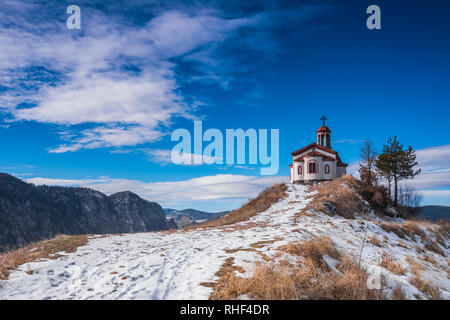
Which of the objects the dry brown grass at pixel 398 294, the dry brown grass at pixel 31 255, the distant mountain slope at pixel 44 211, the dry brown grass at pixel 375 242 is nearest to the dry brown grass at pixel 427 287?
the dry brown grass at pixel 398 294

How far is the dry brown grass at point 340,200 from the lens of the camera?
2149 cm

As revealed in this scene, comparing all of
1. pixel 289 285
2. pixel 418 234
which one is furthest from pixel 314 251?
pixel 418 234

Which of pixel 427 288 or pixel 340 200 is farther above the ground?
pixel 340 200

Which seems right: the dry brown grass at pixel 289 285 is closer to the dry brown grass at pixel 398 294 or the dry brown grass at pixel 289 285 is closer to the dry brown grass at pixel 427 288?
the dry brown grass at pixel 398 294

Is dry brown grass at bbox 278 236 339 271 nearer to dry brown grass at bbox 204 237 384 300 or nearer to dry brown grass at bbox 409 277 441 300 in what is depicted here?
dry brown grass at bbox 204 237 384 300

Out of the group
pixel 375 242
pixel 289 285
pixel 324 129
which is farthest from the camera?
pixel 324 129

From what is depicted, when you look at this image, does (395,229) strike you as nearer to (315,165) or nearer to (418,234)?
(418,234)

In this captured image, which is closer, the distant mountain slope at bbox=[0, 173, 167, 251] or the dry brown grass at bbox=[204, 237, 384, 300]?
the dry brown grass at bbox=[204, 237, 384, 300]

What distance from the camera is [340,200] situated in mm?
24656

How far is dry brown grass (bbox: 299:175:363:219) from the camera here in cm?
2149

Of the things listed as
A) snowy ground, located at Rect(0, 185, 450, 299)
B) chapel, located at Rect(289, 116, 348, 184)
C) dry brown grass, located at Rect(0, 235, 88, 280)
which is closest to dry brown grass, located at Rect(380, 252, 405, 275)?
snowy ground, located at Rect(0, 185, 450, 299)

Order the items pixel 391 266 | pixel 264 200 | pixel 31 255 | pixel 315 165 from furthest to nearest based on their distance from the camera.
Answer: pixel 315 165
pixel 264 200
pixel 391 266
pixel 31 255

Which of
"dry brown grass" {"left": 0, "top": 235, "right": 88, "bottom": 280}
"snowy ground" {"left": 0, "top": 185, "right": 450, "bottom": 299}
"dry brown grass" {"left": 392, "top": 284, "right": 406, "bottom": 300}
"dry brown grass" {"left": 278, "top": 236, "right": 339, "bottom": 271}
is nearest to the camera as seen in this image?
"snowy ground" {"left": 0, "top": 185, "right": 450, "bottom": 299}
